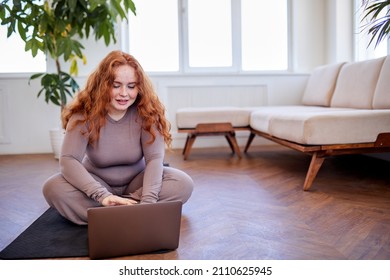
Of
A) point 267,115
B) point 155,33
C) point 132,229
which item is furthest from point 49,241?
point 155,33

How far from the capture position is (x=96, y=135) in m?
1.66

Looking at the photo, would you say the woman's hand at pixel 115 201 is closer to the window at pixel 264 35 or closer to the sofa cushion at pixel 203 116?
the sofa cushion at pixel 203 116

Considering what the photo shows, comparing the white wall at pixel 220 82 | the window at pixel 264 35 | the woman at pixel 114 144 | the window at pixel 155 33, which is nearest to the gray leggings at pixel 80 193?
the woman at pixel 114 144

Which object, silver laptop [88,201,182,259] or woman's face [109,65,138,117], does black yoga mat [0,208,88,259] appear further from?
woman's face [109,65,138,117]

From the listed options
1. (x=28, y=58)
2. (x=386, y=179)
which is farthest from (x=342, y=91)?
(x=28, y=58)

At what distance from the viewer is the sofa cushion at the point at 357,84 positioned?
2930 mm

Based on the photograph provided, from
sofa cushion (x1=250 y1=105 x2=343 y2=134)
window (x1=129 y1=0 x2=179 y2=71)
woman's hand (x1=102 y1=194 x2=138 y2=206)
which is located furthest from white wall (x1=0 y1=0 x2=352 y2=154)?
woman's hand (x1=102 y1=194 x2=138 y2=206)

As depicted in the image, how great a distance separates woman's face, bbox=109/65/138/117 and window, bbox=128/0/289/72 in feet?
9.88

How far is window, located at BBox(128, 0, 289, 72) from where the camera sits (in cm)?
454

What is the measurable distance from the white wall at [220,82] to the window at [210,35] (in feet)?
0.63

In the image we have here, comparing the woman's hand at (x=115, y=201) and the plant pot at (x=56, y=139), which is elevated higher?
the woman's hand at (x=115, y=201)

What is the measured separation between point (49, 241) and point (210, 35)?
11.6 feet

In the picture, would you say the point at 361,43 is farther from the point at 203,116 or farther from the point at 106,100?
the point at 106,100

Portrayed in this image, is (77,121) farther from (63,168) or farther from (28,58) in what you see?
Result: (28,58)
